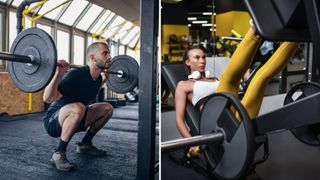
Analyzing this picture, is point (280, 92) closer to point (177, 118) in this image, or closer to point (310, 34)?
point (177, 118)

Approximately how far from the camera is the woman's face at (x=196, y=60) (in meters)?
1.26

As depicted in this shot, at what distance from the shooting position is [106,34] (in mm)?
2781

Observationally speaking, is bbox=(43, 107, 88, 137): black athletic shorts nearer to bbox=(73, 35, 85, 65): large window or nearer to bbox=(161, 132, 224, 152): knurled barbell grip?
bbox=(73, 35, 85, 65): large window

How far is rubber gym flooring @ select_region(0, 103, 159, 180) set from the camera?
1.81 metres

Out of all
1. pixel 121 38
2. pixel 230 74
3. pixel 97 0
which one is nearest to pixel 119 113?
pixel 121 38

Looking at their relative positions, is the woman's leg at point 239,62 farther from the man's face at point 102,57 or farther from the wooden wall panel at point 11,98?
the wooden wall panel at point 11,98

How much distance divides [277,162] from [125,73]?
1565mm

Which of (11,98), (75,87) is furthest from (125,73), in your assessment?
(11,98)

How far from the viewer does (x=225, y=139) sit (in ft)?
2.44

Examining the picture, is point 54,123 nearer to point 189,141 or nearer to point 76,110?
point 76,110

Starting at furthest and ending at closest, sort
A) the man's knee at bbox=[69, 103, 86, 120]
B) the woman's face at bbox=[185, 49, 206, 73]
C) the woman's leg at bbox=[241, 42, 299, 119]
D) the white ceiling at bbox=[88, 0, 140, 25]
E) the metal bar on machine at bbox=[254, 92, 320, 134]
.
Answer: the white ceiling at bbox=[88, 0, 140, 25]
the man's knee at bbox=[69, 103, 86, 120]
the woman's face at bbox=[185, 49, 206, 73]
the woman's leg at bbox=[241, 42, 299, 119]
the metal bar on machine at bbox=[254, 92, 320, 134]

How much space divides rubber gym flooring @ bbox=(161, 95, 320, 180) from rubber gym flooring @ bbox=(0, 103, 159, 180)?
0.21 meters

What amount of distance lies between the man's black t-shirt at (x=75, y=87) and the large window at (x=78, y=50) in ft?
1.33

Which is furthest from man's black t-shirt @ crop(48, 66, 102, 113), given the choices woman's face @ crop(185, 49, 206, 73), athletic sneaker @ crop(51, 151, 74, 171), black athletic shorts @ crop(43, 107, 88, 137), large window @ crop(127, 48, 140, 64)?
woman's face @ crop(185, 49, 206, 73)
